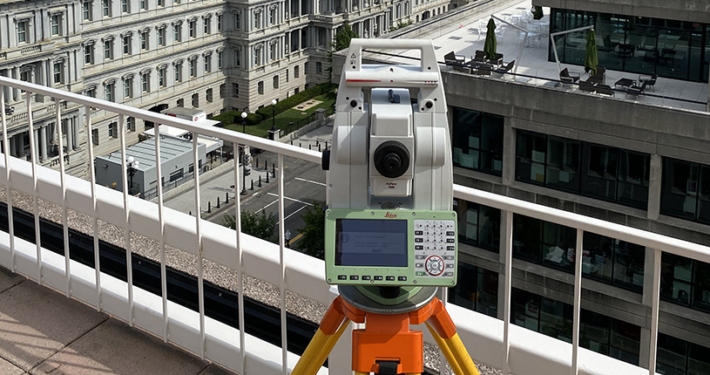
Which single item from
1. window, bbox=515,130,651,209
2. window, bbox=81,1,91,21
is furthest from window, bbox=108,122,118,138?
window, bbox=515,130,651,209

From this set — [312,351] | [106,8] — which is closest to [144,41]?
[106,8]

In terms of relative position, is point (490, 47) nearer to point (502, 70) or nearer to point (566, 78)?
point (502, 70)

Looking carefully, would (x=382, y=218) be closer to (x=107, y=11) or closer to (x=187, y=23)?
(x=107, y=11)

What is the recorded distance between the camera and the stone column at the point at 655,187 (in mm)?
23781

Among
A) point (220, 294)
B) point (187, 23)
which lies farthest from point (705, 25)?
point (187, 23)

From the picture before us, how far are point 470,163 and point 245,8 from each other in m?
55.1

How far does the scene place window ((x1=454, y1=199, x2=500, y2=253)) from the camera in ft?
90.9

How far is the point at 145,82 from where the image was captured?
237ft

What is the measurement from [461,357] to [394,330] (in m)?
0.30

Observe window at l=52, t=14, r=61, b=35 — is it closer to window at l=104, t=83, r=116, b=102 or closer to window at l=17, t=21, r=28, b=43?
window at l=17, t=21, r=28, b=43

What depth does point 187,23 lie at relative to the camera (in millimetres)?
75750

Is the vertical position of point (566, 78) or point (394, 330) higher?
point (394, 330)

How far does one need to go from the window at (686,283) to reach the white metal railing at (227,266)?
20.8 meters

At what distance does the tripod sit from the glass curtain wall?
83.3 ft
